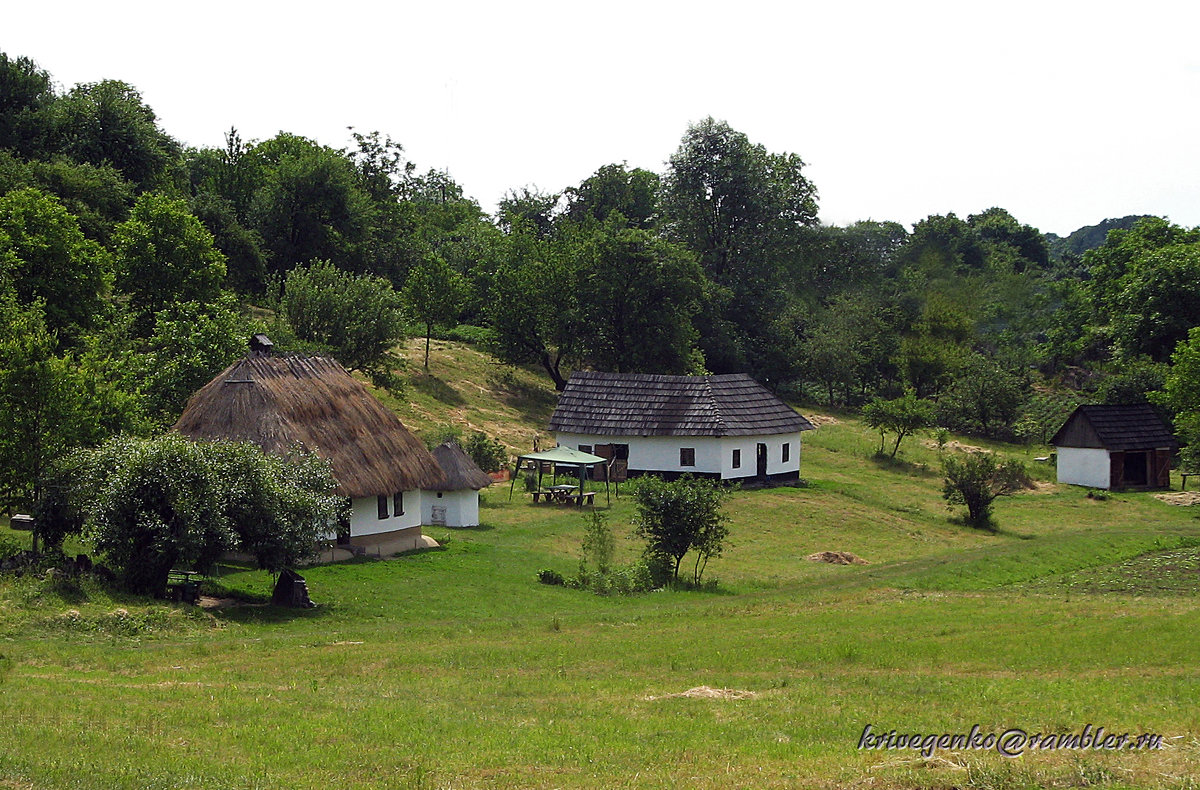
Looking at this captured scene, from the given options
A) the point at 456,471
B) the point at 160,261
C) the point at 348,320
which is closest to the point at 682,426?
the point at 348,320

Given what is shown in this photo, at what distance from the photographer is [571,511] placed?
44.4 m

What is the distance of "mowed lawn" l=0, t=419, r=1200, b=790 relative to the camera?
12.1 meters

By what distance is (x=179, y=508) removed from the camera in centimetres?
2423

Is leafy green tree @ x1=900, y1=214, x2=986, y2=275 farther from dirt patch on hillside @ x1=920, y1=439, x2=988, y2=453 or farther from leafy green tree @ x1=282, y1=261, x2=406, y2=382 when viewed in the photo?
leafy green tree @ x1=282, y1=261, x2=406, y2=382

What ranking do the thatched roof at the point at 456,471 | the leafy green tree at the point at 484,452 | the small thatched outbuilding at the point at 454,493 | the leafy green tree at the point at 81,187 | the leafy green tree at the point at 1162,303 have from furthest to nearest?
1. the leafy green tree at the point at 1162,303
2. the leafy green tree at the point at 81,187
3. the leafy green tree at the point at 484,452
4. the small thatched outbuilding at the point at 454,493
5. the thatched roof at the point at 456,471

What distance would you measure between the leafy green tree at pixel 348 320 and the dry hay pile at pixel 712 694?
3902cm

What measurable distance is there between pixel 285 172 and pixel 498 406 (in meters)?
19.7

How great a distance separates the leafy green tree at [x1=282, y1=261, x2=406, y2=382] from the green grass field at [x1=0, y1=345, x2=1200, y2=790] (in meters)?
19.3

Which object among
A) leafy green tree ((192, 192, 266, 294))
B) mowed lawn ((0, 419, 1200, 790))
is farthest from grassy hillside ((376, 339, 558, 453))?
mowed lawn ((0, 419, 1200, 790))

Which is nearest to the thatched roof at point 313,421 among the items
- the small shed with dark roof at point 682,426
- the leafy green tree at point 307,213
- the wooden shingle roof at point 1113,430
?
the small shed with dark roof at point 682,426

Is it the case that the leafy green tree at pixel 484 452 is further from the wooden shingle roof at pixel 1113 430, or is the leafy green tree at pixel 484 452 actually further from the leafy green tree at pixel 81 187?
the wooden shingle roof at pixel 1113 430

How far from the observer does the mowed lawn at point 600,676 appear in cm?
1215
